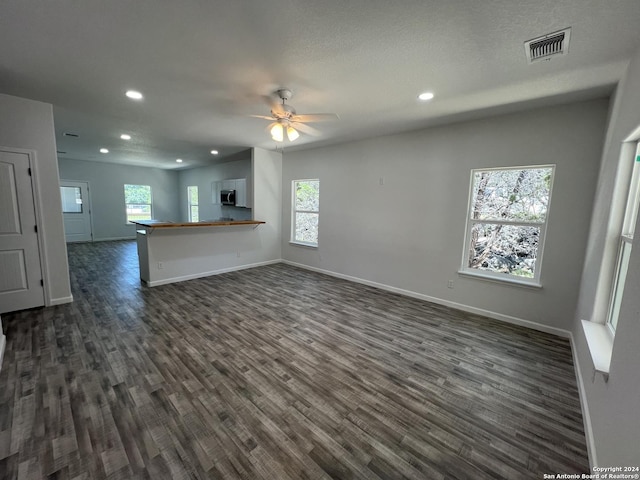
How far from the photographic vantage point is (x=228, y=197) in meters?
7.18

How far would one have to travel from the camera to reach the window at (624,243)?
1.95 metres

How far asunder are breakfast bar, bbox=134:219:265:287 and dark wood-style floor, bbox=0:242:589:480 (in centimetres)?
110

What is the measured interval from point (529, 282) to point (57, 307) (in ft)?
20.3

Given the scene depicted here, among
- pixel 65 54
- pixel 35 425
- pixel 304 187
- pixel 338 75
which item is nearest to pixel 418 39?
pixel 338 75

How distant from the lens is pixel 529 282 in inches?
128

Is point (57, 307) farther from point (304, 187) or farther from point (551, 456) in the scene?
point (551, 456)

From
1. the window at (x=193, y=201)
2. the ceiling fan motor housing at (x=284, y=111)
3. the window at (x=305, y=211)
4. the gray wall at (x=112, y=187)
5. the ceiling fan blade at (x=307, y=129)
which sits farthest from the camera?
the window at (x=193, y=201)

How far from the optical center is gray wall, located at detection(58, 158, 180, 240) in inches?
315

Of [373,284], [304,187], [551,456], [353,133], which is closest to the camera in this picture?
[551,456]

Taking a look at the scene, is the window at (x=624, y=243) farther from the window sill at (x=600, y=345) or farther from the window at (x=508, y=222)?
the window at (x=508, y=222)

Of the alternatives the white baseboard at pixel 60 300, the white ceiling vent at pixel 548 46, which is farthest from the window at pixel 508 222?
the white baseboard at pixel 60 300

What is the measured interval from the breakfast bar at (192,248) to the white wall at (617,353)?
5075mm

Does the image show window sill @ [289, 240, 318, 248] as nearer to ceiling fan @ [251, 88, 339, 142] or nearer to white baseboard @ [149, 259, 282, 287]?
white baseboard @ [149, 259, 282, 287]

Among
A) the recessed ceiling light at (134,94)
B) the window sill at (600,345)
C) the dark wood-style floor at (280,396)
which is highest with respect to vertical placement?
the recessed ceiling light at (134,94)
